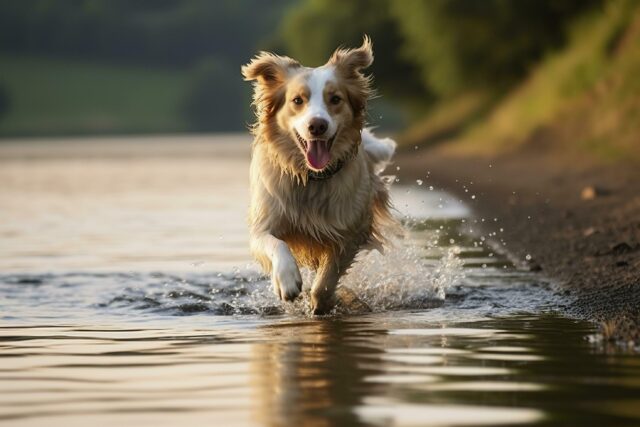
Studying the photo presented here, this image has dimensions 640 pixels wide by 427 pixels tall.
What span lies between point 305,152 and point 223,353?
214 cm

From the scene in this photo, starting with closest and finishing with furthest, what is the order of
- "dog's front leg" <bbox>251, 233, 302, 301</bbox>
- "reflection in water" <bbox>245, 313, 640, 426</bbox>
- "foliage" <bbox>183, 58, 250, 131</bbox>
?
"reflection in water" <bbox>245, 313, 640, 426</bbox>
"dog's front leg" <bbox>251, 233, 302, 301</bbox>
"foliage" <bbox>183, 58, 250, 131</bbox>

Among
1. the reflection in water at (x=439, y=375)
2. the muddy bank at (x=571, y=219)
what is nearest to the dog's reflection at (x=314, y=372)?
the reflection in water at (x=439, y=375)

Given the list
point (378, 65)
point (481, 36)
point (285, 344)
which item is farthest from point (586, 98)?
point (378, 65)

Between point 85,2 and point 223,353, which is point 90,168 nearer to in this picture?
point 223,353

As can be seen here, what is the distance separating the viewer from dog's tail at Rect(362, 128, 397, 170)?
35.7ft

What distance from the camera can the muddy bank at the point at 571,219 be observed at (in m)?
9.10

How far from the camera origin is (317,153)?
912cm

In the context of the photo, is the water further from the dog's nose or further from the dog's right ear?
the dog's right ear

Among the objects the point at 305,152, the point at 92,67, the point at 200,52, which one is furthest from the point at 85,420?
the point at 200,52

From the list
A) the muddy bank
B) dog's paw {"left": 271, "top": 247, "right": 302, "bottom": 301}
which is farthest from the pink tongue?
the muddy bank

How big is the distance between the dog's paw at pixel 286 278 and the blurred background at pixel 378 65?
75.8 inches

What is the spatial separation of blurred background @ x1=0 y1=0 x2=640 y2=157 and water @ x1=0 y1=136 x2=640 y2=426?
168 centimetres

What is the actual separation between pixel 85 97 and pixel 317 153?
121081 mm

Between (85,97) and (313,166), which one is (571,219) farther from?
(85,97)
